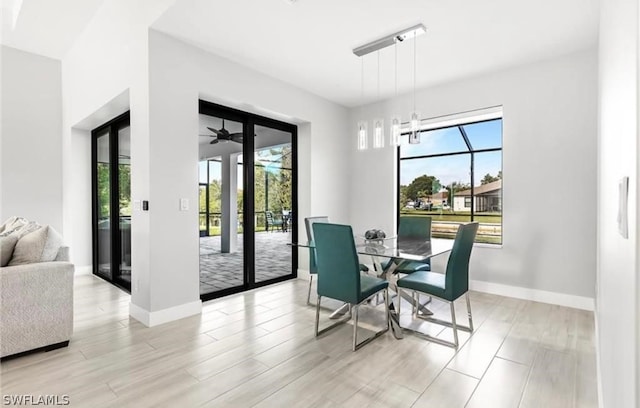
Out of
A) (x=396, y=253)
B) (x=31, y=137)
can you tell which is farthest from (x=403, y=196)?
(x=31, y=137)

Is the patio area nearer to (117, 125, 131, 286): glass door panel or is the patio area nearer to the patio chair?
the patio chair

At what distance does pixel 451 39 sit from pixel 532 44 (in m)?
0.94

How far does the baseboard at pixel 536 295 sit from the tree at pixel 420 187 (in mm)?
1585

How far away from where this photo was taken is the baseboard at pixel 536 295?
3508 mm

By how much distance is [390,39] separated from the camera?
10.7 ft

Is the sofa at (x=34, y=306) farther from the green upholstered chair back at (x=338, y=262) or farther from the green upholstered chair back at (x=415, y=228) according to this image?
the green upholstered chair back at (x=415, y=228)

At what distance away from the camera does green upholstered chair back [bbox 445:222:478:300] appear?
2.61m

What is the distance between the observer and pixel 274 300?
3852mm

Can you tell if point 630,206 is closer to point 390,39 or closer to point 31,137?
point 390,39

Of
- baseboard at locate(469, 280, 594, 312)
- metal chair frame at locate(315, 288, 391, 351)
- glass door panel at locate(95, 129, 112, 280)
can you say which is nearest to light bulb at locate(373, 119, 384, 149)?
metal chair frame at locate(315, 288, 391, 351)

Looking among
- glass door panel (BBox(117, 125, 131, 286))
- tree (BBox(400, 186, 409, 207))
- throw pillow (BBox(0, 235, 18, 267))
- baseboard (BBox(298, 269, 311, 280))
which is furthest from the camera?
tree (BBox(400, 186, 409, 207))

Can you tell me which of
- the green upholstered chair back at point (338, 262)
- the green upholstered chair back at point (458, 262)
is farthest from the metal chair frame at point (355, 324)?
the green upholstered chair back at point (458, 262)

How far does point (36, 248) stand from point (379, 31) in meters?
3.75

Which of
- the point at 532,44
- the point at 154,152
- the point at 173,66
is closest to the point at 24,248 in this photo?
the point at 154,152
